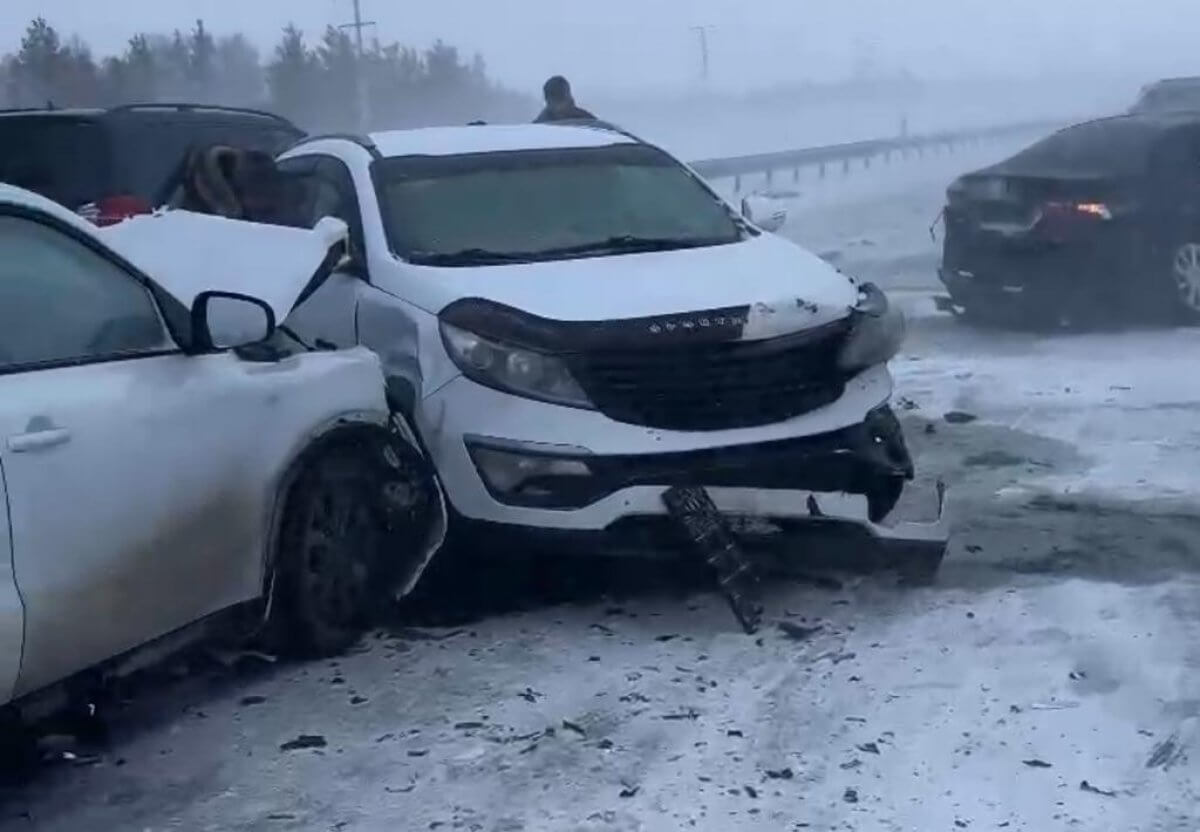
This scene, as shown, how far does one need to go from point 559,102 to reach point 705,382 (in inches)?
261

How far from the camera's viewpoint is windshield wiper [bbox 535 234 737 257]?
6703mm

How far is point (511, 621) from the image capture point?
19.9ft

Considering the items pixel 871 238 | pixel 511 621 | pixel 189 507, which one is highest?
pixel 189 507

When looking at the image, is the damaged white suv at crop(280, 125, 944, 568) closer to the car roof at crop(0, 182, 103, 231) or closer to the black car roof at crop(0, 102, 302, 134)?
the car roof at crop(0, 182, 103, 231)

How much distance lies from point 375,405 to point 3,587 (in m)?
1.81

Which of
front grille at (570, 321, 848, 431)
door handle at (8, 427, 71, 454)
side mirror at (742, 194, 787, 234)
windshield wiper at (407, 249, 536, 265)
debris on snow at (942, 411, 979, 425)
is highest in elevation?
door handle at (8, 427, 71, 454)

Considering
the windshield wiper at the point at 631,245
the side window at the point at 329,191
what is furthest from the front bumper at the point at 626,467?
the side window at the point at 329,191

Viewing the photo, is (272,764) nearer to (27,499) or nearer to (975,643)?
(27,499)

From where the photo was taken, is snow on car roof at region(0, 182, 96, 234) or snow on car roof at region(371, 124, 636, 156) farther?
snow on car roof at region(371, 124, 636, 156)

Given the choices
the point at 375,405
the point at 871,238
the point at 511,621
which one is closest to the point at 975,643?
the point at 511,621

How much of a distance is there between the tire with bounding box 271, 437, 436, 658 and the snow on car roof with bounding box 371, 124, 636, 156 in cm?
186

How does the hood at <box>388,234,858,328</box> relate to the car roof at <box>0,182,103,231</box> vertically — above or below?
below

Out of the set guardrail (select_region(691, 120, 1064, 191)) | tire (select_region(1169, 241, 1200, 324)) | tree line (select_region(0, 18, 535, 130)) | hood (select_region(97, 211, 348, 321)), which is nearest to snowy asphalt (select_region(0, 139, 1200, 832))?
hood (select_region(97, 211, 348, 321))

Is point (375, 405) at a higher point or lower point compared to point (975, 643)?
higher
